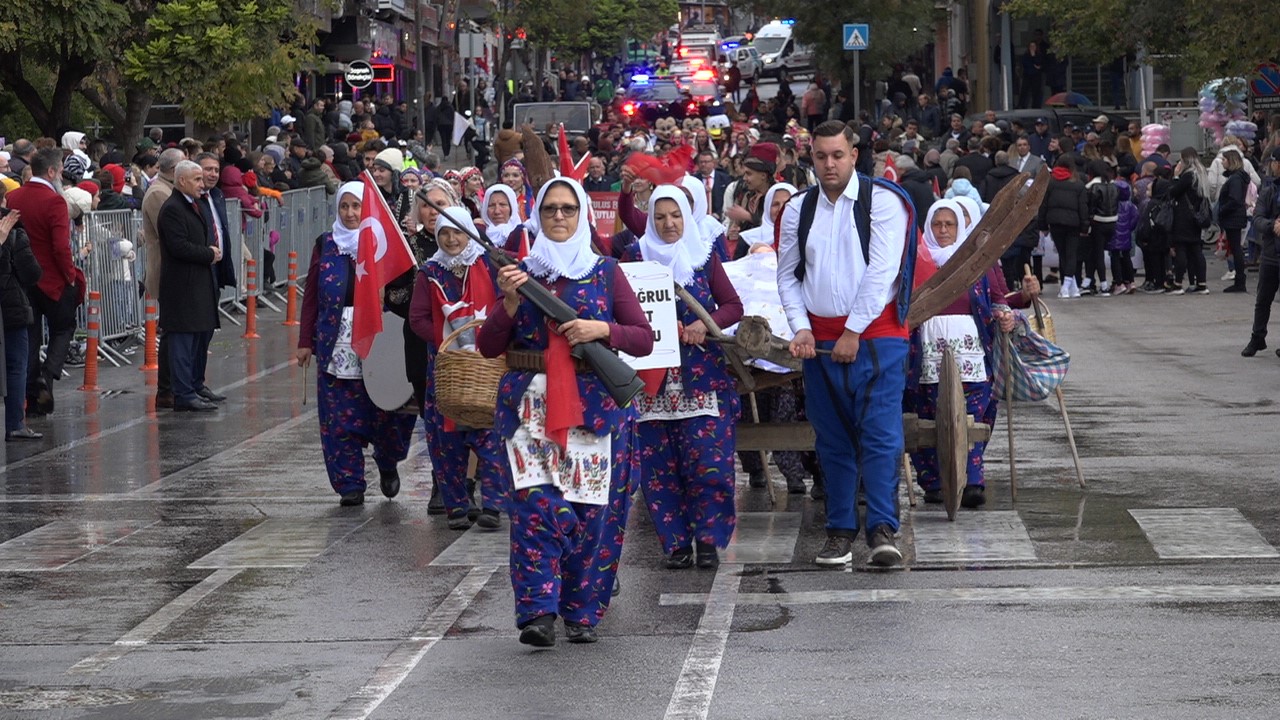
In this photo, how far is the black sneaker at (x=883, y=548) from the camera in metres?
9.45

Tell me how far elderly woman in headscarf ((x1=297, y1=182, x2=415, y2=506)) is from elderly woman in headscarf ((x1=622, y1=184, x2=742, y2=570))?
2.51 m

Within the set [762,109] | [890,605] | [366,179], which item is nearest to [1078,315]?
[366,179]

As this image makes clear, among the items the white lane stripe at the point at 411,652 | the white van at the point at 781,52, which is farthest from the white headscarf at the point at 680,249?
the white van at the point at 781,52

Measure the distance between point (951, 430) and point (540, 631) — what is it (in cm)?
304

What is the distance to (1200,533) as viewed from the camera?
1020cm

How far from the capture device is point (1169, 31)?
36.4 m

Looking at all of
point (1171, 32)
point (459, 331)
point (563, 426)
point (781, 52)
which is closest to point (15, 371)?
point (459, 331)

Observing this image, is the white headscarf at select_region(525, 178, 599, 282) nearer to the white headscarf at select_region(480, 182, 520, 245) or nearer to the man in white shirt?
the man in white shirt

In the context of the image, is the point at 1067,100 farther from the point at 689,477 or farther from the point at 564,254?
the point at 564,254

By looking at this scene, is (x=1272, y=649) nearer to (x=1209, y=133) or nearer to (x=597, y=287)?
(x=597, y=287)

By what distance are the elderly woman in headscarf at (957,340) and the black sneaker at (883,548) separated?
5.92 ft

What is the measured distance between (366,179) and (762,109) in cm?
4253

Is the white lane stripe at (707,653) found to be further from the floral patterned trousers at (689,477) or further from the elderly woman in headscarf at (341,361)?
the elderly woman in headscarf at (341,361)

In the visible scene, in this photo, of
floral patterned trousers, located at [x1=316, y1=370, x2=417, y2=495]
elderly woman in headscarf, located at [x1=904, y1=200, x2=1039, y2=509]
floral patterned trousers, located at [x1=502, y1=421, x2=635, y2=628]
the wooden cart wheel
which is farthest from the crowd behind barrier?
floral patterned trousers, located at [x1=502, y1=421, x2=635, y2=628]
